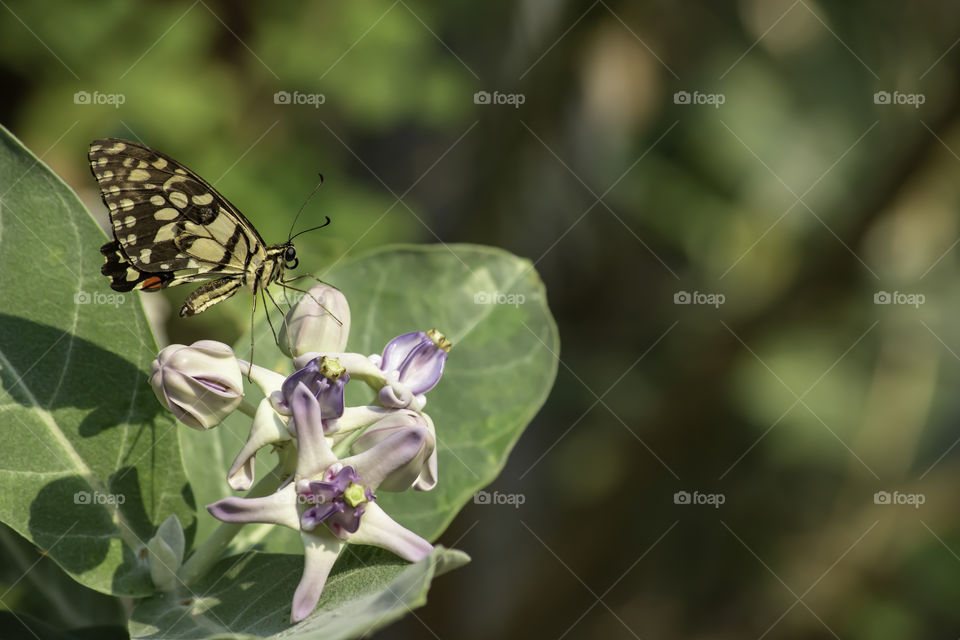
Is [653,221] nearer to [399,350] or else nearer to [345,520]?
[399,350]

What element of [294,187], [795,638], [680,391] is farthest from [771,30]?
[795,638]

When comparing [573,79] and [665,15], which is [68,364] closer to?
[573,79]

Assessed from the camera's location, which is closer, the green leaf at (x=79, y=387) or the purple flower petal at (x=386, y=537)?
the purple flower petal at (x=386, y=537)

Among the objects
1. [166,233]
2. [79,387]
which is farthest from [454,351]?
[79,387]

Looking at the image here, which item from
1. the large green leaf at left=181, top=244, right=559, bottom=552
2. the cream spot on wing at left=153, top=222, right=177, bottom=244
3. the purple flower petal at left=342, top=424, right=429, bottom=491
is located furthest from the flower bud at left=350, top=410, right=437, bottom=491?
the cream spot on wing at left=153, top=222, right=177, bottom=244

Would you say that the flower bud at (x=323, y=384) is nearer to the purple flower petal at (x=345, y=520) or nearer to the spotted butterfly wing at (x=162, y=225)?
the purple flower petal at (x=345, y=520)

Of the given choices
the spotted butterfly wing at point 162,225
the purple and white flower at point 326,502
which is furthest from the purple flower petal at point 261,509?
the spotted butterfly wing at point 162,225
